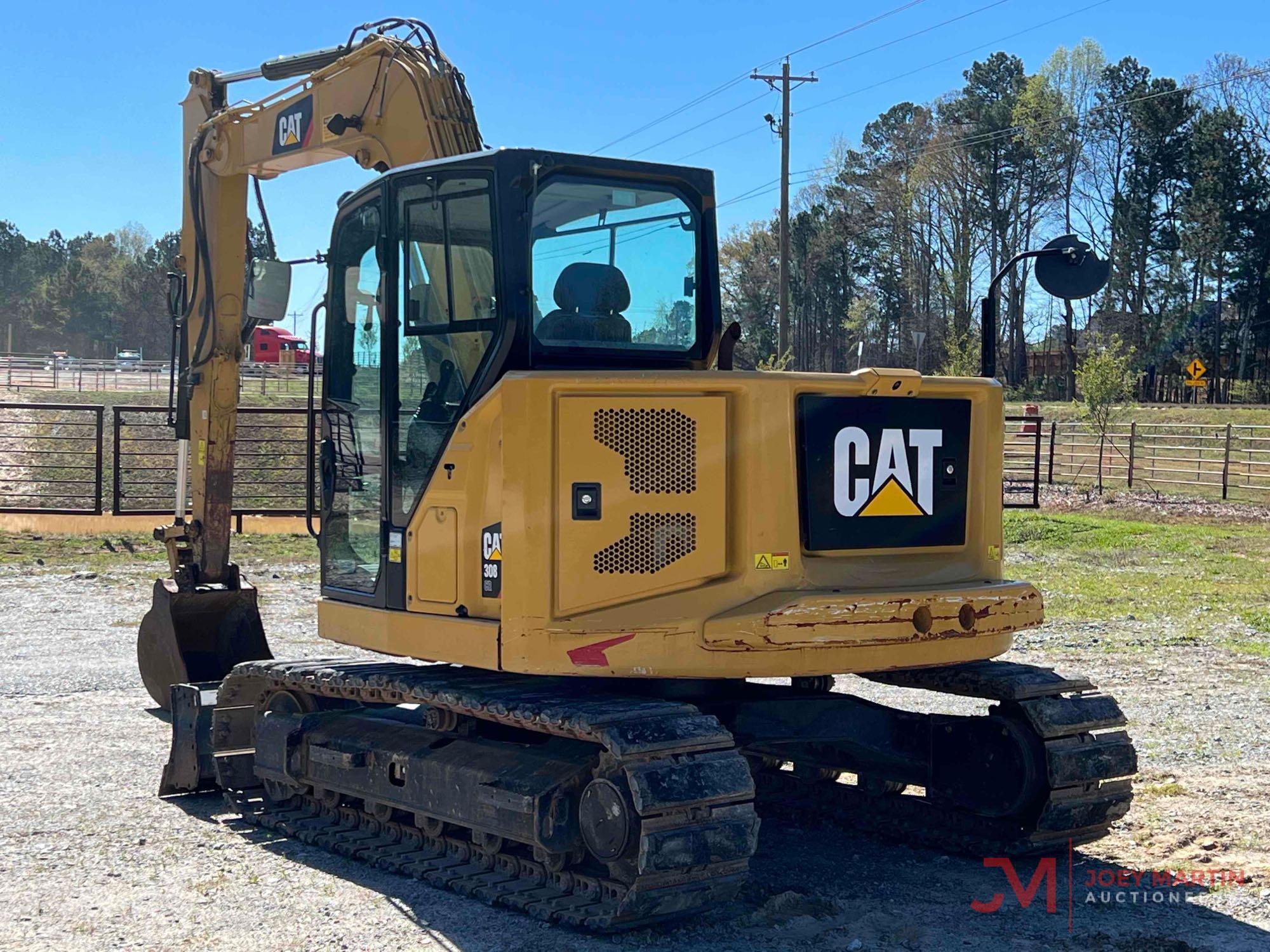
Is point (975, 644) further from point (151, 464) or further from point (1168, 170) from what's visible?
point (1168, 170)

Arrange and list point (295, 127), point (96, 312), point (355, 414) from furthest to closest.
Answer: point (96, 312) < point (295, 127) < point (355, 414)

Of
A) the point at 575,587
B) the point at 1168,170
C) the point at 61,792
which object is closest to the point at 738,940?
the point at 575,587

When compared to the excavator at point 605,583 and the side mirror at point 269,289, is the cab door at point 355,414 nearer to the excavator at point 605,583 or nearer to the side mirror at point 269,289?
the excavator at point 605,583

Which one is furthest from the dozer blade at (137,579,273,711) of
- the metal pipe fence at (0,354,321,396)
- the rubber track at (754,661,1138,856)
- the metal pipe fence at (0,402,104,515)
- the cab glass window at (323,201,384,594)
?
the metal pipe fence at (0,354,321,396)

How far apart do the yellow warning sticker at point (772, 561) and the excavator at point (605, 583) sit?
11 millimetres

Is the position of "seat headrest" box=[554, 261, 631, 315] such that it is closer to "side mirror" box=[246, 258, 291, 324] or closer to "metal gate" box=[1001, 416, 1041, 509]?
"side mirror" box=[246, 258, 291, 324]

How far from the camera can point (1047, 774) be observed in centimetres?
645

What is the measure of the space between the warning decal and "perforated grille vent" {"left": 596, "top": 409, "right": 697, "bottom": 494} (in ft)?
2.05

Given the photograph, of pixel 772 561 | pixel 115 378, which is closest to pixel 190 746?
pixel 772 561

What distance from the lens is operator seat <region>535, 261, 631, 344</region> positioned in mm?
6266

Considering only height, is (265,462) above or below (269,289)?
below

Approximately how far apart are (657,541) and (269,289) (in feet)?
10.7

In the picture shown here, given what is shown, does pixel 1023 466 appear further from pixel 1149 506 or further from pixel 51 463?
pixel 51 463

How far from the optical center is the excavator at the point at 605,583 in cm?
574
